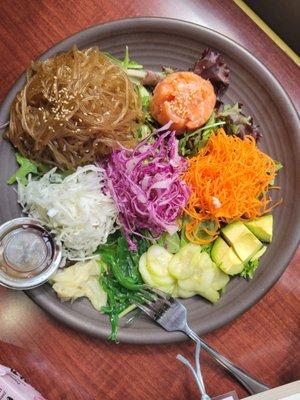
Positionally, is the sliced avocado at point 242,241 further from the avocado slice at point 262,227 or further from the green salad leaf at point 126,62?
the green salad leaf at point 126,62

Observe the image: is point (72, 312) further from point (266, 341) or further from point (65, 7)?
point (65, 7)

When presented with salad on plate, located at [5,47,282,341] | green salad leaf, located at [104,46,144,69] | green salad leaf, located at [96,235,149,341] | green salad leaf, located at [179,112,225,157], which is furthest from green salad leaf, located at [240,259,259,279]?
green salad leaf, located at [104,46,144,69]

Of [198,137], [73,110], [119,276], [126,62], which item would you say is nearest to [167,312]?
[119,276]

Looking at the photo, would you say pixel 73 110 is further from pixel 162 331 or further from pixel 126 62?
pixel 162 331

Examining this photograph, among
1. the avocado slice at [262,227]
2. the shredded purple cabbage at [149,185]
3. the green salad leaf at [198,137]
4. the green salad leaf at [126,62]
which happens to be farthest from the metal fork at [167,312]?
the green salad leaf at [126,62]

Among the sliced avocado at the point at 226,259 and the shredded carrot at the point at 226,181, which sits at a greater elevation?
the shredded carrot at the point at 226,181

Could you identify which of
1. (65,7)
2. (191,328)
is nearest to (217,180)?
(191,328)
